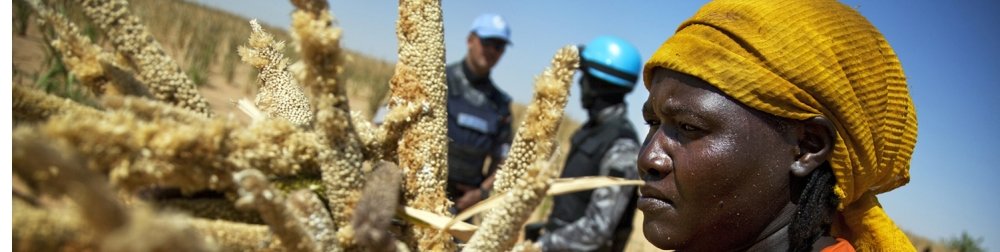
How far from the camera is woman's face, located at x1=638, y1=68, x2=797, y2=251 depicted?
1.50m

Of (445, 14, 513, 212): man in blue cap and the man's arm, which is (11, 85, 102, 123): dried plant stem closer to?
the man's arm

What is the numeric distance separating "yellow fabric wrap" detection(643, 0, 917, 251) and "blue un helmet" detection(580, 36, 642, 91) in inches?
132

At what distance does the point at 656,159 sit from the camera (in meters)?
1.55

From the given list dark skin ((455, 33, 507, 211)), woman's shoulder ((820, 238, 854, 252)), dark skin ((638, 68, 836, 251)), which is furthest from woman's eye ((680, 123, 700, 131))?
dark skin ((455, 33, 507, 211))

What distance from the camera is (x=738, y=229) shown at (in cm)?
154

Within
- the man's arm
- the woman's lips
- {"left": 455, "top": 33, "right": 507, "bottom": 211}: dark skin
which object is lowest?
the man's arm

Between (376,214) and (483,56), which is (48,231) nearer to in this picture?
(376,214)

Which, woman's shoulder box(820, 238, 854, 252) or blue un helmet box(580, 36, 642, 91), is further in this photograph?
blue un helmet box(580, 36, 642, 91)

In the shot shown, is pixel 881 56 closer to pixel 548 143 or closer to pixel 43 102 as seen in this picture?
pixel 548 143

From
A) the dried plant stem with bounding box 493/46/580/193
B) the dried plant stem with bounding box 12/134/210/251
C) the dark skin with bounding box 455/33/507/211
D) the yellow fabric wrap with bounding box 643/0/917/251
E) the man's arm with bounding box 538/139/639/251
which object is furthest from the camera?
the dark skin with bounding box 455/33/507/211

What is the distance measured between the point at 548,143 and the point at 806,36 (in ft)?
2.72

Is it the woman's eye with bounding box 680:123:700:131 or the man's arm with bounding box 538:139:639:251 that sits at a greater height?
the woman's eye with bounding box 680:123:700:131

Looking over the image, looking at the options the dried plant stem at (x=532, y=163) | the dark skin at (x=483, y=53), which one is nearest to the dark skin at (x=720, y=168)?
the dried plant stem at (x=532, y=163)

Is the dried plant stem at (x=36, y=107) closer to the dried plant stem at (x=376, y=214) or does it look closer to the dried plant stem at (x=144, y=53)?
the dried plant stem at (x=144, y=53)
